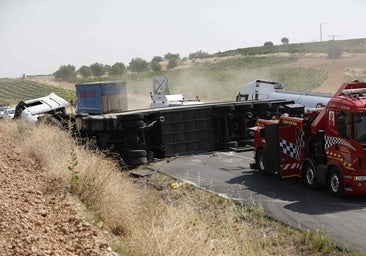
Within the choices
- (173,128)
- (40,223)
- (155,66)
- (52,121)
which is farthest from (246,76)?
(40,223)

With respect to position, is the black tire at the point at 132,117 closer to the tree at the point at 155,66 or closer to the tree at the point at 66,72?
the tree at the point at 155,66

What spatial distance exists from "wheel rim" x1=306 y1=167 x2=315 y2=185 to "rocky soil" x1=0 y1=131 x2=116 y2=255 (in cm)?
702

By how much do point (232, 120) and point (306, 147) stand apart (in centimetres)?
693

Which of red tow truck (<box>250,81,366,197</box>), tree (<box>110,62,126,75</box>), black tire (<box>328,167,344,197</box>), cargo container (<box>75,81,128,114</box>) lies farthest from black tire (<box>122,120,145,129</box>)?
tree (<box>110,62,126,75</box>)

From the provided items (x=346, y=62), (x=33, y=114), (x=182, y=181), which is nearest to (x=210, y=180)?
(x=182, y=181)

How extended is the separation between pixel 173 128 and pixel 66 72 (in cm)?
10950

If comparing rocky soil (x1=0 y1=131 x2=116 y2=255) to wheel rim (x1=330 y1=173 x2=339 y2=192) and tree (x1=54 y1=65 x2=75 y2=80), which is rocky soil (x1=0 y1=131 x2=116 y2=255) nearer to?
wheel rim (x1=330 y1=173 x2=339 y2=192)

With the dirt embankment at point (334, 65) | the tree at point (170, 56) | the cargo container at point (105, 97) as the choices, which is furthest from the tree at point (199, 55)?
the cargo container at point (105, 97)

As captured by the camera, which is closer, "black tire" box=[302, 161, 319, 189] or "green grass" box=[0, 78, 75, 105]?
"black tire" box=[302, 161, 319, 189]

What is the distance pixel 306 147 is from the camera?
1411cm

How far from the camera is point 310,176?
13.8m

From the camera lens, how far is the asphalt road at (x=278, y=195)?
33.7 feet

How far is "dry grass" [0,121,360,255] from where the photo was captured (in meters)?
6.48

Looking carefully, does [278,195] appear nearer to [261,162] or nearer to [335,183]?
[335,183]
